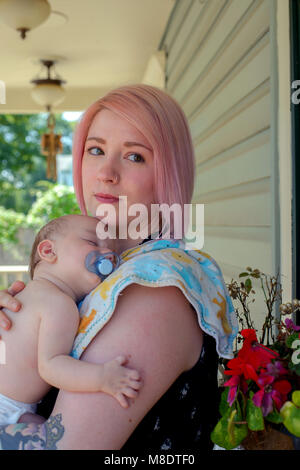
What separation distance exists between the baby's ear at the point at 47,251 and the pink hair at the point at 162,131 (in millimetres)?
284

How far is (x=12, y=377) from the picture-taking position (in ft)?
3.58

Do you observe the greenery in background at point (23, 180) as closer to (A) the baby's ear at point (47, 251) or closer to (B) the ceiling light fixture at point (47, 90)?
(B) the ceiling light fixture at point (47, 90)

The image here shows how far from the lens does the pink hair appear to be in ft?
4.08

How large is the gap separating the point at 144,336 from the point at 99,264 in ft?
0.78

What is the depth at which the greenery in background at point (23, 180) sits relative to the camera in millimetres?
9797

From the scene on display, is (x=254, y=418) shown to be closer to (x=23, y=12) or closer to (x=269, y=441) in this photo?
(x=269, y=441)

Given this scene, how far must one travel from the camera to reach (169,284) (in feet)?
3.28

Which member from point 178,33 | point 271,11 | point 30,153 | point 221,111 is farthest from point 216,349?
point 30,153

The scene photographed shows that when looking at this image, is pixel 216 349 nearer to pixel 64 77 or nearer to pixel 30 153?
pixel 64 77

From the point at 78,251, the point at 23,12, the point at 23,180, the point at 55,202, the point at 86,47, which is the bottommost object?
the point at 78,251

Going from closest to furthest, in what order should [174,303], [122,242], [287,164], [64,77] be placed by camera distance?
[174,303] < [122,242] < [287,164] < [64,77]

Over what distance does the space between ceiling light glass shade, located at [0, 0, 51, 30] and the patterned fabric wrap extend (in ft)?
9.46
